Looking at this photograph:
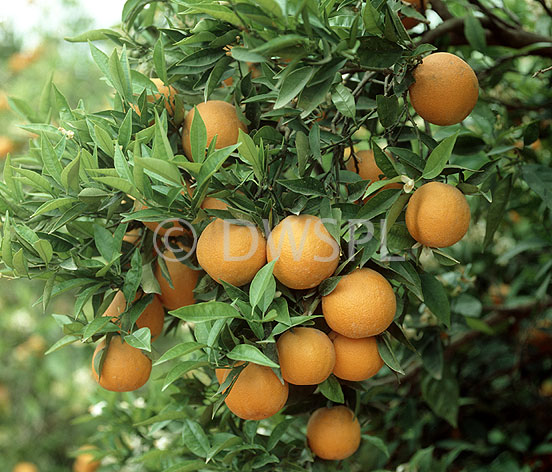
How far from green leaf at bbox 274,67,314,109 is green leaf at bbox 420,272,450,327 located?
1.12 ft

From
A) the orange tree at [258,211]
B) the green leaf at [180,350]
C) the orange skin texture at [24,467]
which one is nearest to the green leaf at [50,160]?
the orange tree at [258,211]

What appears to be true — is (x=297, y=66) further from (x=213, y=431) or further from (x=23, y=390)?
(x=23, y=390)

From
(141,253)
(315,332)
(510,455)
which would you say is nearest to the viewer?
(315,332)

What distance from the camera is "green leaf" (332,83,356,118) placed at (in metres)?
0.71

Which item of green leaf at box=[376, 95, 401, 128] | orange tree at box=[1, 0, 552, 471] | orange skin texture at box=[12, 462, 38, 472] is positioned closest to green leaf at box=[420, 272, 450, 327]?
orange tree at box=[1, 0, 552, 471]

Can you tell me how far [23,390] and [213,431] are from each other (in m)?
1.96

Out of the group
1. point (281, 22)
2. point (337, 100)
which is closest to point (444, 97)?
point (337, 100)

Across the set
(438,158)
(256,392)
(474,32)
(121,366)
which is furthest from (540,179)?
(121,366)

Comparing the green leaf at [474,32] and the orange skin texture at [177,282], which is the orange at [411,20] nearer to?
the green leaf at [474,32]

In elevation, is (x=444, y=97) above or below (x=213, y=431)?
above

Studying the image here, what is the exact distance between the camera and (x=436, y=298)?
82 cm

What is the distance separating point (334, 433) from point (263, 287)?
12.4 inches

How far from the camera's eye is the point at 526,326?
1.40 m

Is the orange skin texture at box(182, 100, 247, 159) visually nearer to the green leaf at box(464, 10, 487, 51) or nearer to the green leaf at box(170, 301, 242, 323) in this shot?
the green leaf at box(170, 301, 242, 323)
